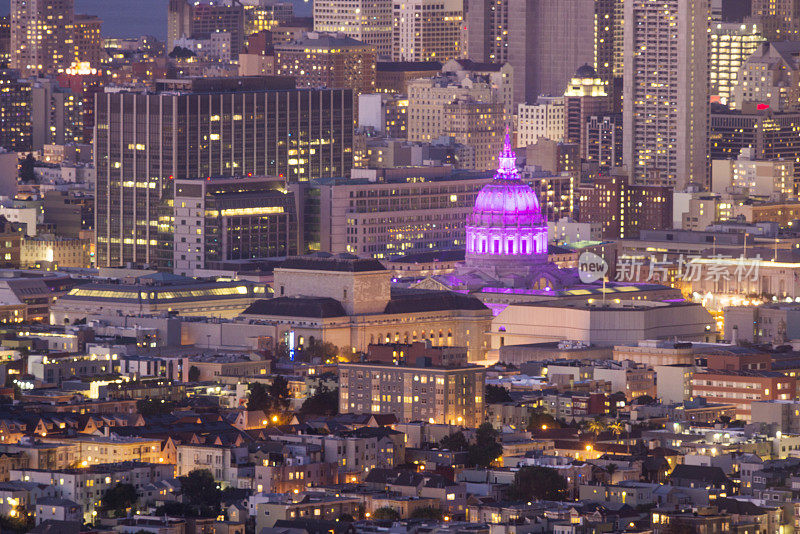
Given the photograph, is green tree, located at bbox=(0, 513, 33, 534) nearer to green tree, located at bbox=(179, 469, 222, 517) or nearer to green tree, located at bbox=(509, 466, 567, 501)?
green tree, located at bbox=(179, 469, 222, 517)

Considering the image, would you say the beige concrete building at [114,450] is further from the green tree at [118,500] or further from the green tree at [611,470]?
the green tree at [611,470]

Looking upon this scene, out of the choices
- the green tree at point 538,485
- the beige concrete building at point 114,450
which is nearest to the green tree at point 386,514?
the green tree at point 538,485

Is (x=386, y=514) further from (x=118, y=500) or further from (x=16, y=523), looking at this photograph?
(x=16, y=523)

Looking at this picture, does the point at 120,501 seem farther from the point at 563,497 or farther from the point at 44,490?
the point at 563,497

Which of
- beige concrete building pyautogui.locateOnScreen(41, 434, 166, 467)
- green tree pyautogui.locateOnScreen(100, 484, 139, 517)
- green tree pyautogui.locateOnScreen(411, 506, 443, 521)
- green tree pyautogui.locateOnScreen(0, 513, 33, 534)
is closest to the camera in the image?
green tree pyautogui.locateOnScreen(0, 513, 33, 534)

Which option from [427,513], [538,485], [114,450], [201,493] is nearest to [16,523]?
[201,493]

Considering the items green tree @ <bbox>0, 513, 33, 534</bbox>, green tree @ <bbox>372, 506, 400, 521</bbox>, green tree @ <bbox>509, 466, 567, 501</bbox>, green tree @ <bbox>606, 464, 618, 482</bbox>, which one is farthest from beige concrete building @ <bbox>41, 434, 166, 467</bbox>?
green tree @ <bbox>606, 464, 618, 482</bbox>

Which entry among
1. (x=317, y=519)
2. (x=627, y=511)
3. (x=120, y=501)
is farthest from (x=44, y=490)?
(x=627, y=511)
